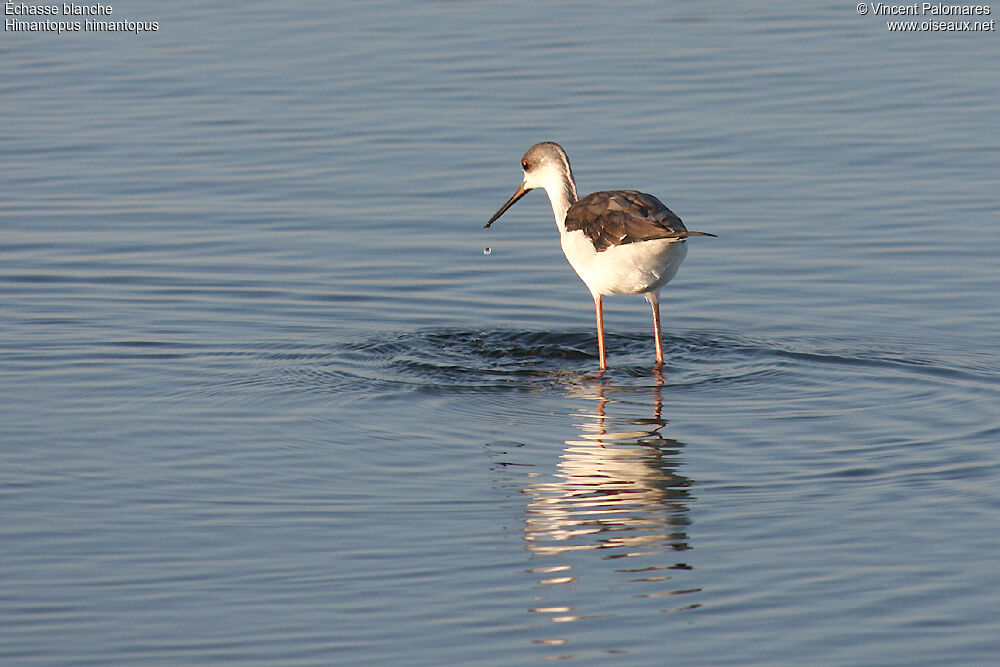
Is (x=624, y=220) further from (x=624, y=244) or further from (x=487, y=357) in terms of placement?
(x=487, y=357)

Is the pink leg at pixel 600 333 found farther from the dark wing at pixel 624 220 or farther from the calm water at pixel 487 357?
the dark wing at pixel 624 220

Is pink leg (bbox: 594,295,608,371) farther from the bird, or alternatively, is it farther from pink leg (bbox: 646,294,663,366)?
pink leg (bbox: 646,294,663,366)

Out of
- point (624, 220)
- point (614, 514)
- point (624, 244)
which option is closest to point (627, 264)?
point (624, 244)

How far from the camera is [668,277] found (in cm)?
990

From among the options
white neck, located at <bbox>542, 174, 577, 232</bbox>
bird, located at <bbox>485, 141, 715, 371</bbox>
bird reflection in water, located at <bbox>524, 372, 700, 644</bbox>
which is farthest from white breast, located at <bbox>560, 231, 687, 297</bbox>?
bird reflection in water, located at <bbox>524, 372, 700, 644</bbox>

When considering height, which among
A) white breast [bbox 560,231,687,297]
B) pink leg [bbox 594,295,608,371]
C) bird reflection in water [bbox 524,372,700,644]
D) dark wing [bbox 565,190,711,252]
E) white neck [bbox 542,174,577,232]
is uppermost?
white neck [bbox 542,174,577,232]

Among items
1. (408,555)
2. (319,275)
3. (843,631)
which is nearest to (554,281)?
(319,275)

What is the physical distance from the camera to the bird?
30.7 feet

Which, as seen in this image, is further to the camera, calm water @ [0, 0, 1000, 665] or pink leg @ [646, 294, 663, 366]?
pink leg @ [646, 294, 663, 366]

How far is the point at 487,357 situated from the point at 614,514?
2.94m

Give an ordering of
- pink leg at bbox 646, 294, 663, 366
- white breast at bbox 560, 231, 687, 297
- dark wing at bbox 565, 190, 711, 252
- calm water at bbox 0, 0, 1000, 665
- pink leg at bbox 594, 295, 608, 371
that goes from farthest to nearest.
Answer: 1. pink leg at bbox 594, 295, 608, 371
2. pink leg at bbox 646, 294, 663, 366
3. white breast at bbox 560, 231, 687, 297
4. dark wing at bbox 565, 190, 711, 252
5. calm water at bbox 0, 0, 1000, 665

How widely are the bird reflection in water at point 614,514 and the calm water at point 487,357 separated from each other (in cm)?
2

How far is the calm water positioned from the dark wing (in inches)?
31.7

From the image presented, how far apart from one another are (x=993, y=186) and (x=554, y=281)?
3.92 m
